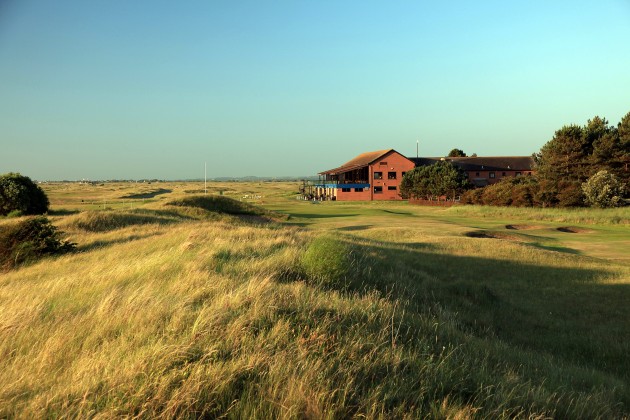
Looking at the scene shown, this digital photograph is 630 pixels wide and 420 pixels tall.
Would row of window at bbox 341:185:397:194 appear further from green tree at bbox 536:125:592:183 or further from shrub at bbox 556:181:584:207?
shrub at bbox 556:181:584:207

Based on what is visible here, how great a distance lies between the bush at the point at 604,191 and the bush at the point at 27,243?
5789cm

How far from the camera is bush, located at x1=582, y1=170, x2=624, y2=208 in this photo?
5062cm

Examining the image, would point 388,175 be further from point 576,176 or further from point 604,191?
point 604,191

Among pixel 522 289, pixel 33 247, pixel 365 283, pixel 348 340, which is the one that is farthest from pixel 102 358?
pixel 522 289

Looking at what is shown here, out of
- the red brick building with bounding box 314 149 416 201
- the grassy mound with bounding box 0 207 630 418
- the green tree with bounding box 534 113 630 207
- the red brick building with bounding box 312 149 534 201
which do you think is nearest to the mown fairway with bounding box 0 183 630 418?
the grassy mound with bounding box 0 207 630 418

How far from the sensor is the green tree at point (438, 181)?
76.6 m

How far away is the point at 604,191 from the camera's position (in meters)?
50.7

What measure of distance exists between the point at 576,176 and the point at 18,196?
236ft

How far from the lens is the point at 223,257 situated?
11.4m

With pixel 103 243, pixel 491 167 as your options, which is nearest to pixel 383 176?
pixel 491 167

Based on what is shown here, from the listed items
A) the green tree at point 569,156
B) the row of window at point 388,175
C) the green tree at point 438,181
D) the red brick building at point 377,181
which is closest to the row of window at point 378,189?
the red brick building at point 377,181

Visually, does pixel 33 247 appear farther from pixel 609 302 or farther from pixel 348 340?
pixel 609 302

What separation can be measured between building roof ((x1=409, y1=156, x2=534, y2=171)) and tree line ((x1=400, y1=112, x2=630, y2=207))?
78.3 feet

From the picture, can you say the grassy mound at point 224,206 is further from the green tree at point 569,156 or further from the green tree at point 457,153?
the green tree at point 457,153
